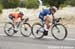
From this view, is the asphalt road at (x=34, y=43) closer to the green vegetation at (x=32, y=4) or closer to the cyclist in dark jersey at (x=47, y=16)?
the cyclist in dark jersey at (x=47, y=16)

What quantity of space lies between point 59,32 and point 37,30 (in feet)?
3.45

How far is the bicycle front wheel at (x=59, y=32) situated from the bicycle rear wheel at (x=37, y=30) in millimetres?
602

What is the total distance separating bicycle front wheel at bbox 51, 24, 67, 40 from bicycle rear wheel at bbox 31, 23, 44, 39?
0.60 m

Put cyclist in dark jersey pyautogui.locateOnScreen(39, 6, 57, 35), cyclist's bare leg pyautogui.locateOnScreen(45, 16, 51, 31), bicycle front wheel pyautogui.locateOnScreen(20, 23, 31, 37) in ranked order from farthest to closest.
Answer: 1. bicycle front wheel pyautogui.locateOnScreen(20, 23, 31, 37)
2. cyclist's bare leg pyautogui.locateOnScreen(45, 16, 51, 31)
3. cyclist in dark jersey pyautogui.locateOnScreen(39, 6, 57, 35)

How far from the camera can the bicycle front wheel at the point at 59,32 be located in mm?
12883

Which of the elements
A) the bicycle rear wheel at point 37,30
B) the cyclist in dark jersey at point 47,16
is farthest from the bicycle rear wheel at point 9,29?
the cyclist in dark jersey at point 47,16

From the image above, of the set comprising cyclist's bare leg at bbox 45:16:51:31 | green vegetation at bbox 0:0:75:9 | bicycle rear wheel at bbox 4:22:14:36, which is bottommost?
green vegetation at bbox 0:0:75:9

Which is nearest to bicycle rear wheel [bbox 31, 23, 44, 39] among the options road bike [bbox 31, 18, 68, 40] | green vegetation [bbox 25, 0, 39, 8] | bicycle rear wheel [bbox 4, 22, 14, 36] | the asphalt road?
road bike [bbox 31, 18, 68, 40]

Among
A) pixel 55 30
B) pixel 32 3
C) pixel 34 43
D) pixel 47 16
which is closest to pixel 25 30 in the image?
pixel 47 16

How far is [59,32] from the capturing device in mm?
13039

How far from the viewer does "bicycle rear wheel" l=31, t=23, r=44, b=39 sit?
1360 centimetres

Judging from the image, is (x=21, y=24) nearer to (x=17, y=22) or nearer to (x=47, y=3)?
(x=17, y=22)

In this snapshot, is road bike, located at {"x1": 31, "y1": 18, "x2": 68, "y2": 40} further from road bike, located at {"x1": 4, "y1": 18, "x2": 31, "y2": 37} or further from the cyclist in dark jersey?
road bike, located at {"x1": 4, "y1": 18, "x2": 31, "y2": 37}

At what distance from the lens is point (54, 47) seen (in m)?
11.2
